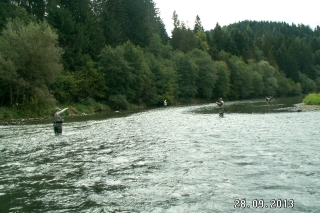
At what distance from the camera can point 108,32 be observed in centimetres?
9444

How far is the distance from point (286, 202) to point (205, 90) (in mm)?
98204

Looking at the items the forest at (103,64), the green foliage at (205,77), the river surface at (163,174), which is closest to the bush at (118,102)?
the forest at (103,64)

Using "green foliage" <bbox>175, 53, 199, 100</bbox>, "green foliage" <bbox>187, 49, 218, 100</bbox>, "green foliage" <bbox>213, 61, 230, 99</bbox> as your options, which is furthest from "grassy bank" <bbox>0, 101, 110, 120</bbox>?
"green foliage" <bbox>213, 61, 230, 99</bbox>

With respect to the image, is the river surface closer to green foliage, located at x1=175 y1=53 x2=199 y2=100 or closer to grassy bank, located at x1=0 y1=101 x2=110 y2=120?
grassy bank, located at x1=0 y1=101 x2=110 y2=120

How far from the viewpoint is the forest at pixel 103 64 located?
166 feet

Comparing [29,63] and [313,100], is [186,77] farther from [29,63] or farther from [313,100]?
[29,63]

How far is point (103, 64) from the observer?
77000 millimetres

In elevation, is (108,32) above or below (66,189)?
above

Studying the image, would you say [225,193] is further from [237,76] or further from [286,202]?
[237,76]

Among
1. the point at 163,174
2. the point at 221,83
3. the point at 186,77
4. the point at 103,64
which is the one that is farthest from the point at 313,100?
the point at 163,174

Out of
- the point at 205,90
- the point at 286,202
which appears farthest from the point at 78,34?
the point at 286,202

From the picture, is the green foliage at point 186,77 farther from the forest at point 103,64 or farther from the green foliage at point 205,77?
the green foliage at point 205,77

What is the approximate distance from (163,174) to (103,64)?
63.9 meters

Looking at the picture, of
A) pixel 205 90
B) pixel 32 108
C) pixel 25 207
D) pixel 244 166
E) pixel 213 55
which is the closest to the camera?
pixel 25 207
